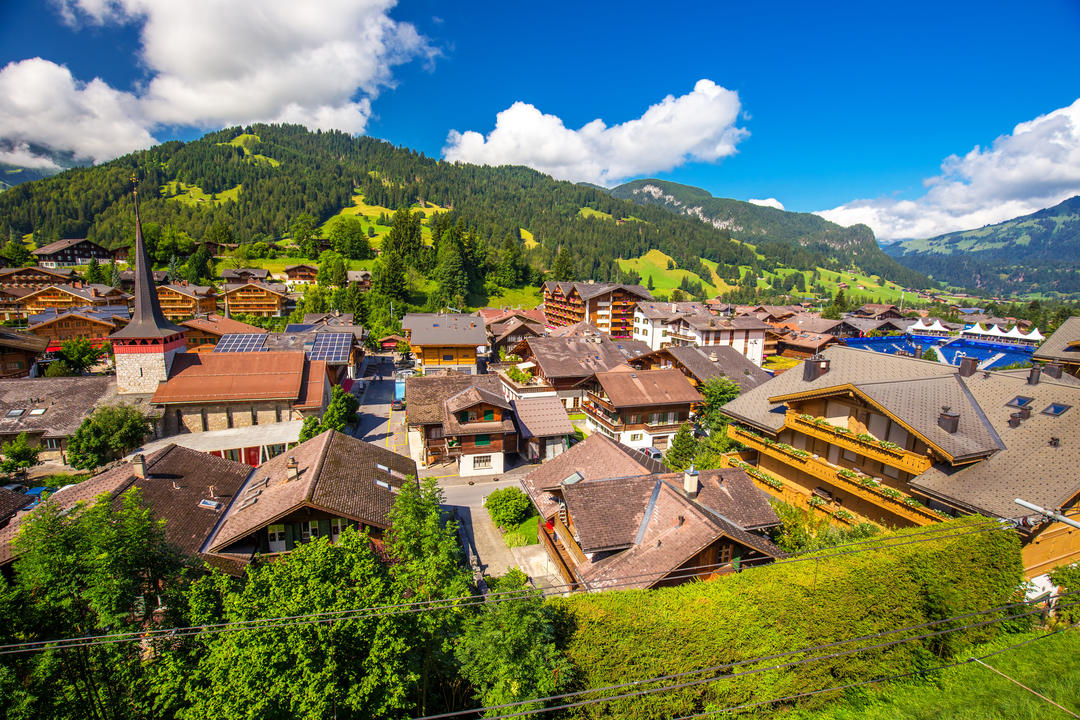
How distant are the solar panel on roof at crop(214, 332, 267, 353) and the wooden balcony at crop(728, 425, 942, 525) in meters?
47.8

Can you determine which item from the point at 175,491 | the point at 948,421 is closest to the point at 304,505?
the point at 175,491

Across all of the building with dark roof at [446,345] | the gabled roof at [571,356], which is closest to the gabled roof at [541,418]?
the gabled roof at [571,356]

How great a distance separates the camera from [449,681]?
15062 mm

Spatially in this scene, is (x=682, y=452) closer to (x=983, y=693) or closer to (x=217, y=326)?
(x=983, y=693)

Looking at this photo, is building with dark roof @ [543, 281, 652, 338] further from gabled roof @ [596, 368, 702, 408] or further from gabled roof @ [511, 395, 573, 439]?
gabled roof @ [511, 395, 573, 439]

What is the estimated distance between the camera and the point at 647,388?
4203 cm

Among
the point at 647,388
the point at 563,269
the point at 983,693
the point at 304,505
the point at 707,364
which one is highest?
the point at 563,269

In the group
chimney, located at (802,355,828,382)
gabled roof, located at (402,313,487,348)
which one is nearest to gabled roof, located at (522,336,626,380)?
gabled roof, located at (402,313,487,348)

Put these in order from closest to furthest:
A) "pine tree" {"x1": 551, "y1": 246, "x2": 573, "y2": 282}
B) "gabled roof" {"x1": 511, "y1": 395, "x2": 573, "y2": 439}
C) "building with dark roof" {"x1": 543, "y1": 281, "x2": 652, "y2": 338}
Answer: "gabled roof" {"x1": 511, "y1": 395, "x2": 573, "y2": 439} < "building with dark roof" {"x1": 543, "y1": 281, "x2": 652, "y2": 338} < "pine tree" {"x1": 551, "y1": 246, "x2": 573, "y2": 282}

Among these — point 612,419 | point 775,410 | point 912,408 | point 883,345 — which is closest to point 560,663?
point 912,408

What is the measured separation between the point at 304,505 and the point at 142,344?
31413mm

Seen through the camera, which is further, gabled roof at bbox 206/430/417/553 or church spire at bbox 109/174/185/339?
church spire at bbox 109/174/185/339

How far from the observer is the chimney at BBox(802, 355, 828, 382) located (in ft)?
88.3

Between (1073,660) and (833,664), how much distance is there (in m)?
6.58
